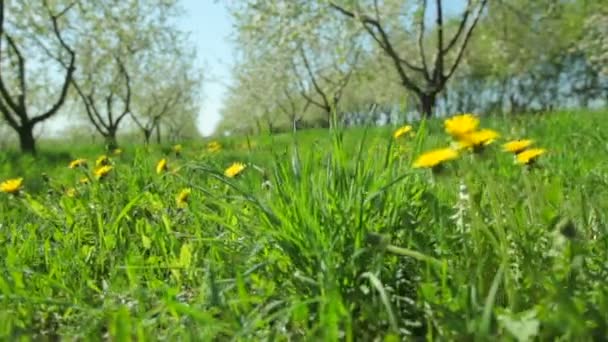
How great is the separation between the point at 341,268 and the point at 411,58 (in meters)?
38.8

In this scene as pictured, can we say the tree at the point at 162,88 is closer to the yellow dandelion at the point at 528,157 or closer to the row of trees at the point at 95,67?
the row of trees at the point at 95,67

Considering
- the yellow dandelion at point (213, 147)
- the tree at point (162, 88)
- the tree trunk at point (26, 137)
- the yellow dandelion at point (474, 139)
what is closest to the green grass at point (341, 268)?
the yellow dandelion at point (474, 139)

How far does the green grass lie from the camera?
0.95 metres

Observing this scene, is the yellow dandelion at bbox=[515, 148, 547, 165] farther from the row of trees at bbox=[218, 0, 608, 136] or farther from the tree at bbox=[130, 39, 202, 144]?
the tree at bbox=[130, 39, 202, 144]

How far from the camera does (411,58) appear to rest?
38.4 m

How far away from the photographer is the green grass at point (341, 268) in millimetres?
954

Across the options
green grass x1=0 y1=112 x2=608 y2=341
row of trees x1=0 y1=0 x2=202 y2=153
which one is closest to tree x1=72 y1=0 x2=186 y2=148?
row of trees x1=0 y1=0 x2=202 y2=153

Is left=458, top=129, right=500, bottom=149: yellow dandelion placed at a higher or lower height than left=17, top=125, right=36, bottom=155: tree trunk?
lower

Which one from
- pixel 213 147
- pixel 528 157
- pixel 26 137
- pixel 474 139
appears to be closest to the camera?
pixel 474 139

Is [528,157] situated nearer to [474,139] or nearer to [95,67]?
[474,139]

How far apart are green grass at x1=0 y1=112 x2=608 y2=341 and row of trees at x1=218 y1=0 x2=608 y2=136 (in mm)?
249

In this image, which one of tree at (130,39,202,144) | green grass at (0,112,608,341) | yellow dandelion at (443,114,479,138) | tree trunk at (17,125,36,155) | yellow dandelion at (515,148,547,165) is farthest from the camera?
tree at (130,39,202,144)

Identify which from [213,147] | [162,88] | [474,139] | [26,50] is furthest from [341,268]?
[162,88]

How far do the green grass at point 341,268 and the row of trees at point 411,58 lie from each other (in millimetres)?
249
